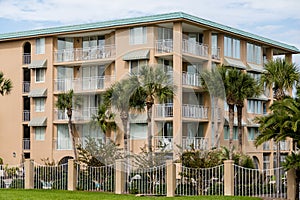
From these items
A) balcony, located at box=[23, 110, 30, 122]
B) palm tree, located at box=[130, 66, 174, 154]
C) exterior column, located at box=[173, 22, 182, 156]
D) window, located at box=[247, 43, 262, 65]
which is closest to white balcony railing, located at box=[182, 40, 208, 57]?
exterior column, located at box=[173, 22, 182, 156]

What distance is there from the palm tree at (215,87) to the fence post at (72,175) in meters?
14.4

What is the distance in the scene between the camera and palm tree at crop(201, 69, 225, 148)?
43.2m

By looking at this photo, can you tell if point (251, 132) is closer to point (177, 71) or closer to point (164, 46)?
point (164, 46)

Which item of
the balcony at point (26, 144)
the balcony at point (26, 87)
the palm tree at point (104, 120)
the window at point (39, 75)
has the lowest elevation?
the balcony at point (26, 144)

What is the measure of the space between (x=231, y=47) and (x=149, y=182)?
23232 mm

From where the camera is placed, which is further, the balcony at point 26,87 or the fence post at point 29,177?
the balcony at point 26,87

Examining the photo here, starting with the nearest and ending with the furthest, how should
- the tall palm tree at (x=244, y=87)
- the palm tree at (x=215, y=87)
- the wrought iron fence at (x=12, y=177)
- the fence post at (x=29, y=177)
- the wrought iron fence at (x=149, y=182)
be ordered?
1. the wrought iron fence at (x=149, y=182)
2. the fence post at (x=29, y=177)
3. the wrought iron fence at (x=12, y=177)
4. the tall palm tree at (x=244, y=87)
5. the palm tree at (x=215, y=87)

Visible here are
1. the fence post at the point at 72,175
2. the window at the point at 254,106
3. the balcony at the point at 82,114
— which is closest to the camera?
the fence post at the point at 72,175

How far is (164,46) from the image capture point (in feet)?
149

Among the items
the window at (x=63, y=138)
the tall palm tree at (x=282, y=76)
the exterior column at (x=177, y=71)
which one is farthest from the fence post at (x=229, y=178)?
the window at (x=63, y=138)

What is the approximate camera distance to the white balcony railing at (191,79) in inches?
1786

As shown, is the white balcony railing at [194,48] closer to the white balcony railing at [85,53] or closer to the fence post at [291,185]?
the white balcony railing at [85,53]

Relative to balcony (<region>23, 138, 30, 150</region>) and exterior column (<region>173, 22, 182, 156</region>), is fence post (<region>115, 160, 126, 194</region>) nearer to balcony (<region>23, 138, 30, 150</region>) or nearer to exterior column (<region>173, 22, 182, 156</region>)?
exterior column (<region>173, 22, 182, 156</region>)

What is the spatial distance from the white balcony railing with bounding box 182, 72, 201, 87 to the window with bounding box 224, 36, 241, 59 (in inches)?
199
